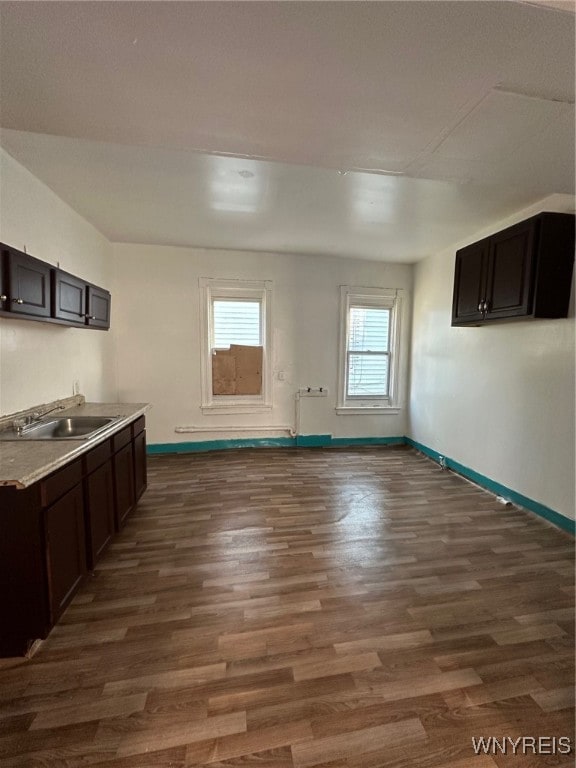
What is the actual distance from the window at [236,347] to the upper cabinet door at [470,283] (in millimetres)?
2363

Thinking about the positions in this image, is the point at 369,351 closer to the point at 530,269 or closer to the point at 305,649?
the point at 530,269

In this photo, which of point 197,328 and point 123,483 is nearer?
point 123,483

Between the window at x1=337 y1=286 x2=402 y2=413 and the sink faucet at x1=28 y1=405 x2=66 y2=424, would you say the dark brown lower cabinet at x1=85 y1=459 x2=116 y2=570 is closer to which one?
the sink faucet at x1=28 y1=405 x2=66 y2=424

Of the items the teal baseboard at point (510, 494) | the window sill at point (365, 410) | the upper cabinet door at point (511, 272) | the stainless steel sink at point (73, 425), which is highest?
the upper cabinet door at point (511, 272)

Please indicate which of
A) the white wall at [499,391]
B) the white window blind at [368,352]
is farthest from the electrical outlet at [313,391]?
the white wall at [499,391]

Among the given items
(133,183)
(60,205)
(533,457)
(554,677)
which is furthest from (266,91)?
(533,457)

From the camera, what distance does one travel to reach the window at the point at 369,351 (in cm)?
495

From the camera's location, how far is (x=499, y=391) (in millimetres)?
3379

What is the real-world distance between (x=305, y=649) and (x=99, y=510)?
151 cm

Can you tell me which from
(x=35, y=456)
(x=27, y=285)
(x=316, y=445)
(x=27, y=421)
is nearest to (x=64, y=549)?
(x=35, y=456)

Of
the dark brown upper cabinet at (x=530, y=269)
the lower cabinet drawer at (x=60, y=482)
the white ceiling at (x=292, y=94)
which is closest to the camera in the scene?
the white ceiling at (x=292, y=94)

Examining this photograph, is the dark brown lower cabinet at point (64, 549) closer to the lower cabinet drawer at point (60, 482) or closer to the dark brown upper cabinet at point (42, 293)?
the lower cabinet drawer at point (60, 482)

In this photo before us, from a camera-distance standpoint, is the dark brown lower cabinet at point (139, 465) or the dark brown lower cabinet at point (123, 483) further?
the dark brown lower cabinet at point (139, 465)

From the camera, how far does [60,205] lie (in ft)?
9.48
